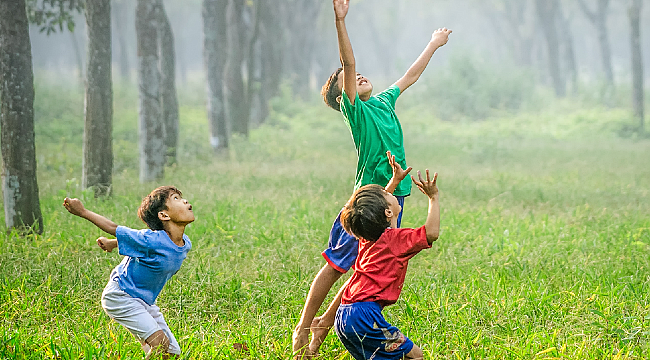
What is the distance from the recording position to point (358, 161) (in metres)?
3.72

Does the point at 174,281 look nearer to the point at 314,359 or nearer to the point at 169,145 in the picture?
the point at 314,359

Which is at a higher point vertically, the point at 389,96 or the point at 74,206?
the point at 389,96

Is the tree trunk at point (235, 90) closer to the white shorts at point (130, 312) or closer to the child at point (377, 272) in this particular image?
the white shorts at point (130, 312)

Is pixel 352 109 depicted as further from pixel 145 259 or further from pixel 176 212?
pixel 145 259

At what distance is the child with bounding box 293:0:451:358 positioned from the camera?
3562 mm

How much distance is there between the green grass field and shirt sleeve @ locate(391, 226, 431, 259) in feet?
2.70

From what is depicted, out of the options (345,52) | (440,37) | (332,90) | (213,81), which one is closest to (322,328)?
(332,90)

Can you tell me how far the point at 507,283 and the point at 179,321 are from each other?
8.09ft

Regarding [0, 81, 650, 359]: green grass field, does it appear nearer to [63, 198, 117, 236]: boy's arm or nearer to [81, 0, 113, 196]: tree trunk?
[81, 0, 113, 196]: tree trunk

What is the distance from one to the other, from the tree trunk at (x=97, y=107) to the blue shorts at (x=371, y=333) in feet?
18.1

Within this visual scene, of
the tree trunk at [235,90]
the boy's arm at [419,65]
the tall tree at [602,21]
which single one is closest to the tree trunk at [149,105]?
the tree trunk at [235,90]

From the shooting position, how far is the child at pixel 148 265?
3.17 m

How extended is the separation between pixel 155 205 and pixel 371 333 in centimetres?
128

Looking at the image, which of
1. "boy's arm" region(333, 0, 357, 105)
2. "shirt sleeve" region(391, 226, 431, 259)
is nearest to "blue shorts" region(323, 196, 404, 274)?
"shirt sleeve" region(391, 226, 431, 259)
